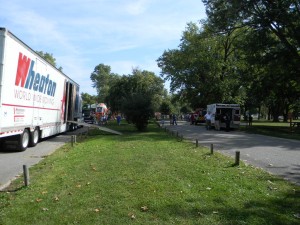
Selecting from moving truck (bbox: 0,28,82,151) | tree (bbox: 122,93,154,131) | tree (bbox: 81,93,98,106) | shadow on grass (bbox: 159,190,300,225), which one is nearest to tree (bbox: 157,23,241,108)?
tree (bbox: 122,93,154,131)

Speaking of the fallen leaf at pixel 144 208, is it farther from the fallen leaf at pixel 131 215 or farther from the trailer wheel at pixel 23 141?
the trailer wheel at pixel 23 141

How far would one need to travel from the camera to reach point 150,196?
22.9 feet

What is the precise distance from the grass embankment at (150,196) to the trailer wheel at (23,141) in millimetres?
5098

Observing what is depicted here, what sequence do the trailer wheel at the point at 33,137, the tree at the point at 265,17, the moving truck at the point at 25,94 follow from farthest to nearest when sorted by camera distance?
the tree at the point at 265,17, the trailer wheel at the point at 33,137, the moving truck at the point at 25,94

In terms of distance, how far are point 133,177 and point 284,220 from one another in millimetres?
3831

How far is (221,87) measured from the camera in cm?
5456

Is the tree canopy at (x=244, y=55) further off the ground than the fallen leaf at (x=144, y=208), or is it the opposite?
the tree canopy at (x=244, y=55)

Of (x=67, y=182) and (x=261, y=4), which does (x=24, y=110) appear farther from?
(x=261, y=4)

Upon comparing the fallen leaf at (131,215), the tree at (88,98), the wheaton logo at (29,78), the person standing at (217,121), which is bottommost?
the fallen leaf at (131,215)

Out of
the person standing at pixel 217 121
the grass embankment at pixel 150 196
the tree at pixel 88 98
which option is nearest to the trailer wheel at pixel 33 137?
the grass embankment at pixel 150 196

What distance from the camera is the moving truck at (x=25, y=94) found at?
13242mm

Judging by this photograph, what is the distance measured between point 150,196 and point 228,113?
29952 millimetres

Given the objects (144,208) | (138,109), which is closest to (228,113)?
(138,109)

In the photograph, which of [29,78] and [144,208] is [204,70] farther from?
[144,208]
